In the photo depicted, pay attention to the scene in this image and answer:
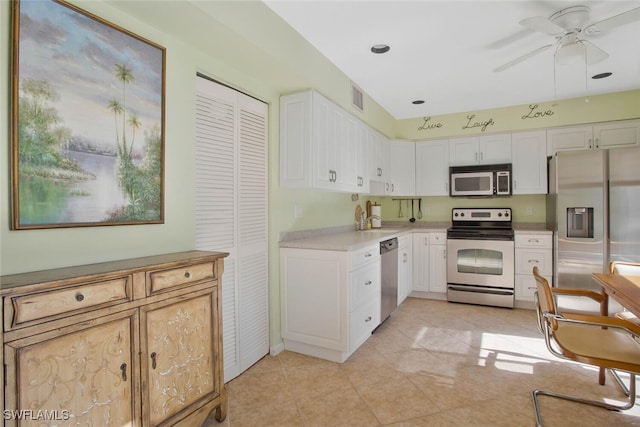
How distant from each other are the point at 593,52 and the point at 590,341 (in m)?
2.18

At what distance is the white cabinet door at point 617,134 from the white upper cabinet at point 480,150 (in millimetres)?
980

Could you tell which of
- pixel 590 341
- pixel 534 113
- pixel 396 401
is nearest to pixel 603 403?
pixel 590 341

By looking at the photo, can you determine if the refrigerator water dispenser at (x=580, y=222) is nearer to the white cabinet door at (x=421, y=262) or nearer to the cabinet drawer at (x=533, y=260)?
the cabinet drawer at (x=533, y=260)

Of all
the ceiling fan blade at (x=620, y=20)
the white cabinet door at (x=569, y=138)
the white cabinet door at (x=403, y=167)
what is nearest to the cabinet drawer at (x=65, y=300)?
the ceiling fan blade at (x=620, y=20)

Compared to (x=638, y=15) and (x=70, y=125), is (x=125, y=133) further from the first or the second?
(x=638, y=15)

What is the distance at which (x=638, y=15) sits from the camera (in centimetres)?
204

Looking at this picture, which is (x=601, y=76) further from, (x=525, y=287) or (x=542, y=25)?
(x=525, y=287)

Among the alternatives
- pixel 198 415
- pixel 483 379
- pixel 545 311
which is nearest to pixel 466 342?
pixel 483 379

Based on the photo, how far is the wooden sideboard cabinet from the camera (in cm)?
108

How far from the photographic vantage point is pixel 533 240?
4.07 meters

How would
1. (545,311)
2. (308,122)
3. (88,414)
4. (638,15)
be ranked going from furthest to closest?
(308,122) < (638,15) < (545,311) < (88,414)

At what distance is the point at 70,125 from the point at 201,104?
2.98 ft

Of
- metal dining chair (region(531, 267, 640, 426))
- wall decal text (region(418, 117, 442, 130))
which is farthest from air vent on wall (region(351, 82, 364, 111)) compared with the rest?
metal dining chair (region(531, 267, 640, 426))

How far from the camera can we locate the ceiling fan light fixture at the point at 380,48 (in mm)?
2822
